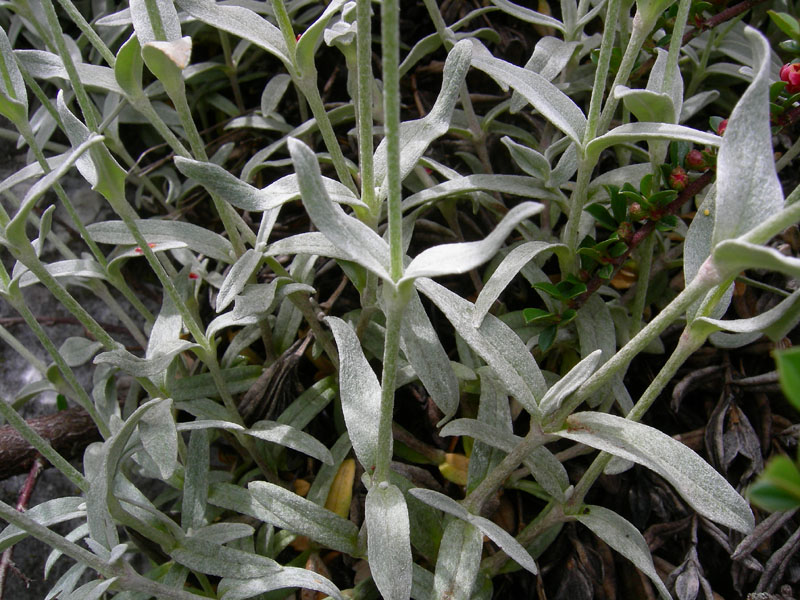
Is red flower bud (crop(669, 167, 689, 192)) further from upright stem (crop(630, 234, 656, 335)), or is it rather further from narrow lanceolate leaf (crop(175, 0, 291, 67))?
narrow lanceolate leaf (crop(175, 0, 291, 67))

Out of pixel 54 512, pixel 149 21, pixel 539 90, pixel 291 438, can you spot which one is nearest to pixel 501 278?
pixel 539 90

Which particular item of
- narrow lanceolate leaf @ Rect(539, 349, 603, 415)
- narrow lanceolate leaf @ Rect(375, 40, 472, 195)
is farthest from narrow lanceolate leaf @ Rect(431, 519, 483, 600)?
narrow lanceolate leaf @ Rect(375, 40, 472, 195)

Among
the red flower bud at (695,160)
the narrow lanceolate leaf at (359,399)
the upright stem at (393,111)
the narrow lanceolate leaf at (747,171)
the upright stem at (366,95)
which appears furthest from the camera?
the red flower bud at (695,160)

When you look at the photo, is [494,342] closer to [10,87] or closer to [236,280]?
[236,280]

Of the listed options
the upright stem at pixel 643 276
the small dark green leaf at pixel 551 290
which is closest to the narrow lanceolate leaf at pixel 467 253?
the small dark green leaf at pixel 551 290

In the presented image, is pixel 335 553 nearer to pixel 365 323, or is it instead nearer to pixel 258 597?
pixel 258 597

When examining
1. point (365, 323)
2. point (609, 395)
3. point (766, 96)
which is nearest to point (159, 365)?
point (365, 323)

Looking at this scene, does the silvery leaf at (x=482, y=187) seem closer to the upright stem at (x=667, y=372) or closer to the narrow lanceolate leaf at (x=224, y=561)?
the upright stem at (x=667, y=372)

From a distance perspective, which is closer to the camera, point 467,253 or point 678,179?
point 467,253
